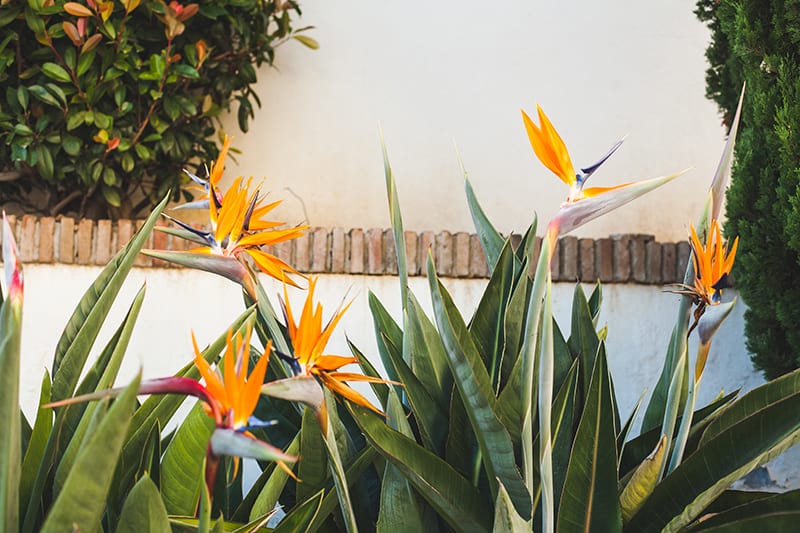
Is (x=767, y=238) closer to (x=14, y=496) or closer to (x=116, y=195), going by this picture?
(x=14, y=496)

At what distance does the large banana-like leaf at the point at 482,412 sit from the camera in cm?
91

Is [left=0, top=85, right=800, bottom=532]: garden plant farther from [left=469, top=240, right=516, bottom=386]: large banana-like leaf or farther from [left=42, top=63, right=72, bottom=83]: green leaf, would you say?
[left=42, top=63, right=72, bottom=83]: green leaf

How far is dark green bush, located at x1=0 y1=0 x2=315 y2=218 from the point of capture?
2.18 metres

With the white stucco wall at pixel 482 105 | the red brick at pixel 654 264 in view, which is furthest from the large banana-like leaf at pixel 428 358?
the white stucco wall at pixel 482 105

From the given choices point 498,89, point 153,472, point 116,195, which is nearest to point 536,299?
point 153,472

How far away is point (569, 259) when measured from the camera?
212 centimetres

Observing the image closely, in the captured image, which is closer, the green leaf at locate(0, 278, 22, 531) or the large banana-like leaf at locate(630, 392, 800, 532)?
the green leaf at locate(0, 278, 22, 531)

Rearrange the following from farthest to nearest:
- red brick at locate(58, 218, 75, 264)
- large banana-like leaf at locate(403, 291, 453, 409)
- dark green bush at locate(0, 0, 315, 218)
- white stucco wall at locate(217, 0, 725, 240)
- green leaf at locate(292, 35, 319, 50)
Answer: white stucco wall at locate(217, 0, 725, 240) < green leaf at locate(292, 35, 319, 50) < dark green bush at locate(0, 0, 315, 218) < red brick at locate(58, 218, 75, 264) < large banana-like leaf at locate(403, 291, 453, 409)

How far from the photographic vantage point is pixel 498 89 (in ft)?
9.18

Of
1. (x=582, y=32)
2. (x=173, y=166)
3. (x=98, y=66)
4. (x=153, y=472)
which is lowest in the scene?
(x=153, y=472)

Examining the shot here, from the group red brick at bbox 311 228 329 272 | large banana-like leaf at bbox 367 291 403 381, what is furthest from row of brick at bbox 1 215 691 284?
large banana-like leaf at bbox 367 291 403 381

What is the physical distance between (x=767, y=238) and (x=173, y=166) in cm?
174

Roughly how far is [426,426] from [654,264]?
1.24m

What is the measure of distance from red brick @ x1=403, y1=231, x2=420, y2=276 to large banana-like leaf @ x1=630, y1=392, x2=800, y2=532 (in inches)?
45.1
